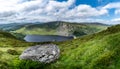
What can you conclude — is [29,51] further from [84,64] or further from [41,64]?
[84,64]

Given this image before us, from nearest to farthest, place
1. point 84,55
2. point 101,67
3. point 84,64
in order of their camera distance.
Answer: point 101,67 < point 84,64 < point 84,55

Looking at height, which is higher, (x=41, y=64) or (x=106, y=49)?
(x=106, y=49)

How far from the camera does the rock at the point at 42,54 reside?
191ft

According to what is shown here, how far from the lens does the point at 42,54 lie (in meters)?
59.2

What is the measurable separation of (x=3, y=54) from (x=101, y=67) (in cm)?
3080

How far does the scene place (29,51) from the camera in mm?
61156

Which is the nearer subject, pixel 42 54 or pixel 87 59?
pixel 87 59

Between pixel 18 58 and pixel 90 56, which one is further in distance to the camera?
pixel 18 58

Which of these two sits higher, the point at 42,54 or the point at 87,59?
the point at 42,54

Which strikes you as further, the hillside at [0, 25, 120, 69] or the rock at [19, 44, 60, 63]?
the rock at [19, 44, 60, 63]

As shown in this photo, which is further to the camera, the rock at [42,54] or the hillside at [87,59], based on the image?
the rock at [42,54]

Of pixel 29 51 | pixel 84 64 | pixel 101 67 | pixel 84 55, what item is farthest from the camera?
pixel 29 51

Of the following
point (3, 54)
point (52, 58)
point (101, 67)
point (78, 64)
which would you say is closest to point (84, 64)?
point (78, 64)

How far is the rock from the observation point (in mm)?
58250
